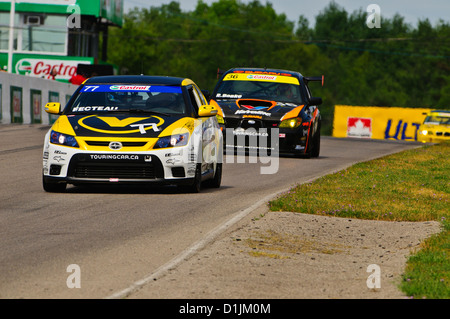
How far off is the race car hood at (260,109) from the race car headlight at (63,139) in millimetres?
7968

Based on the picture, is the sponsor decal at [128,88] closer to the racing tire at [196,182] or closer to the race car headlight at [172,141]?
the race car headlight at [172,141]

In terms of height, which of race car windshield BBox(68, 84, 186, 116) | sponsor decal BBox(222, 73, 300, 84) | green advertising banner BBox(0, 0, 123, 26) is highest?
green advertising banner BBox(0, 0, 123, 26)

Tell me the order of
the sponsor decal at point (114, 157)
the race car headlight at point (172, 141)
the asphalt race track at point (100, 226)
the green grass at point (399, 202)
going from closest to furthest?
the asphalt race track at point (100, 226) < the green grass at point (399, 202) < the sponsor decal at point (114, 157) < the race car headlight at point (172, 141)

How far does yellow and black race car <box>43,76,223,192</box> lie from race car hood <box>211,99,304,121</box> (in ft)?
22.2

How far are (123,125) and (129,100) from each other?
92cm

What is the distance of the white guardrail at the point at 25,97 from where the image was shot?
2877 centimetres

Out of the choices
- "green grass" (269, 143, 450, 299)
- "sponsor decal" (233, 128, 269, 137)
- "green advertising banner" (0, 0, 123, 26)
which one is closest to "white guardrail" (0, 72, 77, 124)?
"sponsor decal" (233, 128, 269, 137)

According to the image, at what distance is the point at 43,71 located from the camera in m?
62.6

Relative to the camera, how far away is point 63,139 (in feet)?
39.0

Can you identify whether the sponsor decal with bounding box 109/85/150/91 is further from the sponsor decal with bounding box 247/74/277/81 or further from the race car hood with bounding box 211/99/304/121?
the sponsor decal with bounding box 247/74/277/81

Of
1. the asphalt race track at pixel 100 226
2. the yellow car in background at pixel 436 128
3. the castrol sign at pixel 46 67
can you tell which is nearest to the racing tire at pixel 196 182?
the asphalt race track at pixel 100 226

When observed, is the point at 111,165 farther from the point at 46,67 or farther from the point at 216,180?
the point at 46,67

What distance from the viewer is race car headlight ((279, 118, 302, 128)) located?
64.6 feet
